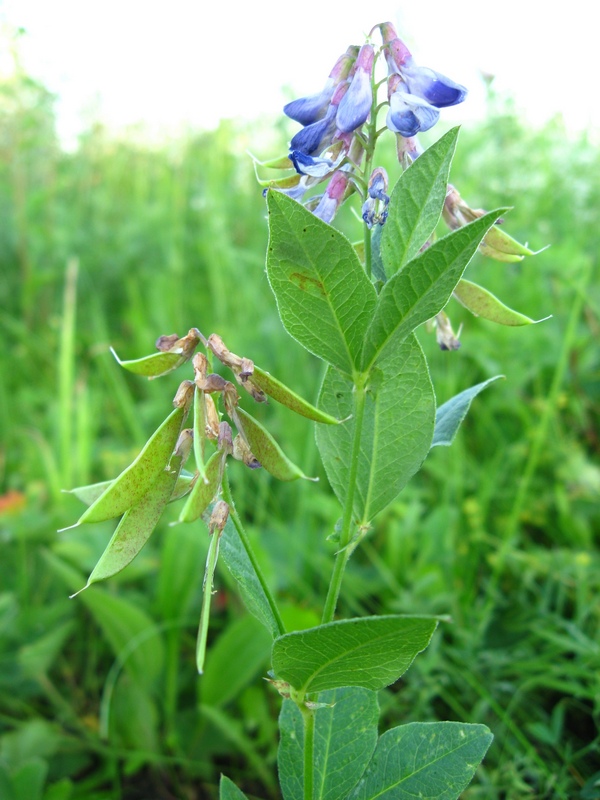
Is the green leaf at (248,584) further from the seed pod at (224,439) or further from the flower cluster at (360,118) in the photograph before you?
the flower cluster at (360,118)

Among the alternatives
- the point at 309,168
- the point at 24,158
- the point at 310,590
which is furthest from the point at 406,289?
the point at 24,158

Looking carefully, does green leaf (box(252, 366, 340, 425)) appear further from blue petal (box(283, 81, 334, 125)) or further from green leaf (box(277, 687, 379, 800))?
green leaf (box(277, 687, 379, 800))

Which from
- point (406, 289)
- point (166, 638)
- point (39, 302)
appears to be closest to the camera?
point (406, 289)

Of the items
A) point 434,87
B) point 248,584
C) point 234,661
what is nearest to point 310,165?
point 434,87

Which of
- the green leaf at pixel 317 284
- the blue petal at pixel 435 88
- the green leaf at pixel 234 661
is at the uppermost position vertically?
the blue petal at pixel 435 88

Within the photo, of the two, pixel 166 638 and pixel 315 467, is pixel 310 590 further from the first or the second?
Result: pixel 315 467

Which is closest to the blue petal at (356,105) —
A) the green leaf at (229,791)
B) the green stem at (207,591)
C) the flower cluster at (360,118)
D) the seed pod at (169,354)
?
the flower cluster at (360,118)
